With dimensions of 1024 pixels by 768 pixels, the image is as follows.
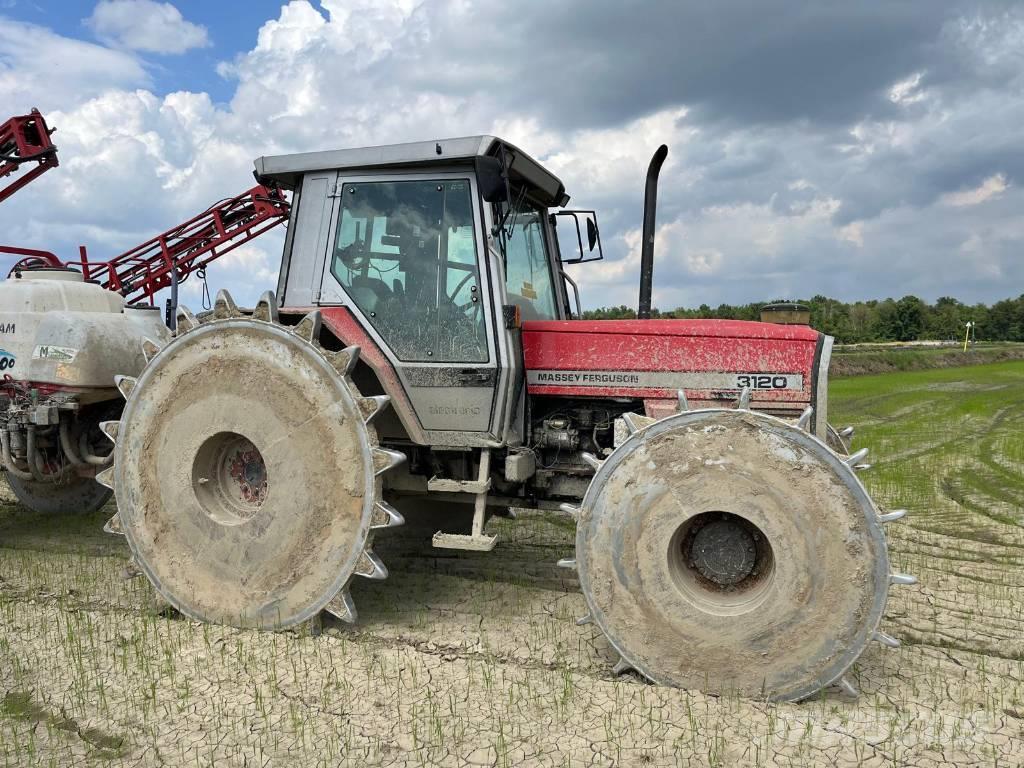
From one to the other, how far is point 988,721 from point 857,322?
50267mm

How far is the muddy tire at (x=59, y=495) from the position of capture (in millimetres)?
7586

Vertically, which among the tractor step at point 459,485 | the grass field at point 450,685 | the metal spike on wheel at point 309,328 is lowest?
the grass field at point 450,685

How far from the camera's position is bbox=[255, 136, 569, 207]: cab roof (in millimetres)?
4785

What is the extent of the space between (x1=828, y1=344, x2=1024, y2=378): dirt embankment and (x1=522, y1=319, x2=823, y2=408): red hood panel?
2362 cm

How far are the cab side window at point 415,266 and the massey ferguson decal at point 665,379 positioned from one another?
0.55 metres

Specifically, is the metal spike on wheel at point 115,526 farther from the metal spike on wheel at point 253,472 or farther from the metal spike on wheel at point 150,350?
the metal spike on wheel at point 150,350

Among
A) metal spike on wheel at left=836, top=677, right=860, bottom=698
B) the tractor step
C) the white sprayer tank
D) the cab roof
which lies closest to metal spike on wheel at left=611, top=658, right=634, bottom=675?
metal spike on wheel at left=836, top=677, right=860, bottom=698

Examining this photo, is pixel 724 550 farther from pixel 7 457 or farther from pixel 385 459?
pixel 7 457

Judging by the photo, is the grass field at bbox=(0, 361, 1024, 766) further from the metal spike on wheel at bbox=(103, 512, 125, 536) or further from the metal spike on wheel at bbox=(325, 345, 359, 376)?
the metal spike on wheel at bbox=(325, 345, 359, 376)

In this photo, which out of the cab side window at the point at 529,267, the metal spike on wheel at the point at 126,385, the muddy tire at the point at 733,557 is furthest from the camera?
the cab side window at the point at 529,267

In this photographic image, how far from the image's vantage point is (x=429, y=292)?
4949 mm

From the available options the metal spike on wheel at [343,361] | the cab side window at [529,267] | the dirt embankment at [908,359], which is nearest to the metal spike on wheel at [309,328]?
the metal spike on wheel at [343,361]

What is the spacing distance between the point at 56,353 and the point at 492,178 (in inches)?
140

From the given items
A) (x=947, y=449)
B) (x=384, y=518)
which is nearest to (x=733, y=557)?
(x=384, y=518)
